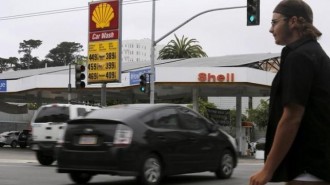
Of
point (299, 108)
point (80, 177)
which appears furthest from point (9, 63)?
point (299, 108)

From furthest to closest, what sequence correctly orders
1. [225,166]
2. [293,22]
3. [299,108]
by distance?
1. [225,166]
2. [293,22]
3. [299,108]

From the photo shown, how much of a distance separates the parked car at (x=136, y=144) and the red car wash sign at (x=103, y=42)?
15.7m

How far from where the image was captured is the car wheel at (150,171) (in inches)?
398

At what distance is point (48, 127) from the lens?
58.2 ft

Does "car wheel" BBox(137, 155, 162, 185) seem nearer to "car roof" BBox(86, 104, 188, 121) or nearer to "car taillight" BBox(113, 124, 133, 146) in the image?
"car taillight" BBox(113, 124, 133, 146)

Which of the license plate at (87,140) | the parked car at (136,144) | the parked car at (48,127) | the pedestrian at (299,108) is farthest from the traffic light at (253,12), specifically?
the pedestrian at (299,108)

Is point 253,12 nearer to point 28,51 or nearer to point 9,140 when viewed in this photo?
point 9,140

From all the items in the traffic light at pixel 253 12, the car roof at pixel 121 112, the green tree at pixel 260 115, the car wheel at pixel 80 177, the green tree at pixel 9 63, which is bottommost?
the green tree at pixel 260 115

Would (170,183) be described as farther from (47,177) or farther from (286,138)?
(286,138)

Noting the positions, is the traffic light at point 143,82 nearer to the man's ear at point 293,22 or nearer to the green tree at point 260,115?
the man's ear at point 293,22

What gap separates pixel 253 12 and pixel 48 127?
9.05m

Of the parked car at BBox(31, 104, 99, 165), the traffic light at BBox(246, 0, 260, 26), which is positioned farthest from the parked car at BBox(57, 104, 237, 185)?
the traffic light at BBox(246, 0, 260, 26)

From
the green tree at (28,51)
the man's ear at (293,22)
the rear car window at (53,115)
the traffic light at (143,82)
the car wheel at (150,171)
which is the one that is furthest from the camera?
the green tree at (28,51)

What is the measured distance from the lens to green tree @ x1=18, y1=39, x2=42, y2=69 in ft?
430
